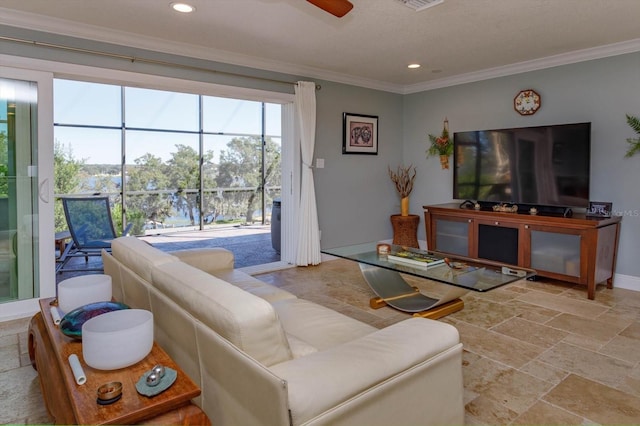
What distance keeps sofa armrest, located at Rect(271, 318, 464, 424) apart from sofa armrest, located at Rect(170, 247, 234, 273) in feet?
6.06

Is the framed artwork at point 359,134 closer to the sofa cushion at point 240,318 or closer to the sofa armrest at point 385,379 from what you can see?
the sofa armrest at point 385,379

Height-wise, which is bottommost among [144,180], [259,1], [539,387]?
[539,387]

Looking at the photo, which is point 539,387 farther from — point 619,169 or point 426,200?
point 426,200

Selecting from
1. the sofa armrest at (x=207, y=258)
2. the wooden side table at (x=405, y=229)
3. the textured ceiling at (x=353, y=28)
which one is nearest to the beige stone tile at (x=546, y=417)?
the sofa armrest at (x=207, y=258)

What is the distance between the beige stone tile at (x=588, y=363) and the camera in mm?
2357

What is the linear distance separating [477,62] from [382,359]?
14.0ft

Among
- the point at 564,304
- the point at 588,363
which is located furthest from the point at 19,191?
the point at 564,304

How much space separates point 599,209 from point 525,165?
32.9 inches

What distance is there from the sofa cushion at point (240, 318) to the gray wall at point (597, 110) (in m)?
4.15

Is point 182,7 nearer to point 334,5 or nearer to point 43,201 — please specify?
point 334,5

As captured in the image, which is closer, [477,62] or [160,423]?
[160,423]

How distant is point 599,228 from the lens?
374 centimetres

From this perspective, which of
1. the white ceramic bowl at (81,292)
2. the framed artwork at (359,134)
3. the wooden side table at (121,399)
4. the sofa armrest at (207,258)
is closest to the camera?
the wooden side table at (121,399)

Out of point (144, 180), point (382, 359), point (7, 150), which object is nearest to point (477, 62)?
point (382, 359)
